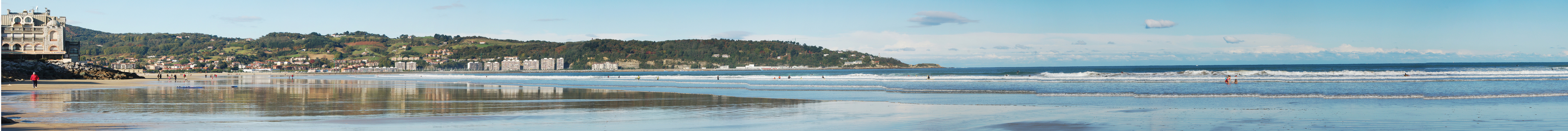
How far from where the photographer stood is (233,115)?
33.2 feet

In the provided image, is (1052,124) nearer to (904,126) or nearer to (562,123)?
(904,126)

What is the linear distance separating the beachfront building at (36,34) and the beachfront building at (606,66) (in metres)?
89.1

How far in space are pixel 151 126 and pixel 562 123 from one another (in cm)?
395

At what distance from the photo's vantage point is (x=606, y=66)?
156 meters

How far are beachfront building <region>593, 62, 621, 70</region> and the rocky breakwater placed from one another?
105173mm

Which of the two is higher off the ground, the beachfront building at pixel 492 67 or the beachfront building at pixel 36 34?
the beachfront building at pixel 36 34

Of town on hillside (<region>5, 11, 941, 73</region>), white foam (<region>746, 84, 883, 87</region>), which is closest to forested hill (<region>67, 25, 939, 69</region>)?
town on hillside (<region>5, 11, 941, 73</region>)

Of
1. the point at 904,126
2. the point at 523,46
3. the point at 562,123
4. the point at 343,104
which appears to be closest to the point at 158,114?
the point at 343,104

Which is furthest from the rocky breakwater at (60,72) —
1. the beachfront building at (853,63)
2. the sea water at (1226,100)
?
the beachfront building at (853,63)

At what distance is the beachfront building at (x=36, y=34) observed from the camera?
6706cm

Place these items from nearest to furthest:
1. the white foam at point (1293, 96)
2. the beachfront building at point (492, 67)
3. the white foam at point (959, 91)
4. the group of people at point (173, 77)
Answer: the white foam at point (1293, 96), the white foam at point (959, 91), the group of people at point (173, 77), the beachfront building at point (492, 67)

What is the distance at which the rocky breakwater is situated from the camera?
40938mm

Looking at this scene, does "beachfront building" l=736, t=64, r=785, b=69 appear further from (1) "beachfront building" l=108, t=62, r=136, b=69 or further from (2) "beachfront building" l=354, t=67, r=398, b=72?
(1) "beachfront building" l=108, t=62, r=136, b=69

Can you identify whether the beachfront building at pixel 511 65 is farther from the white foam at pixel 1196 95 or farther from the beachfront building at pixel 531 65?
the white foam at pixel 1196 95
